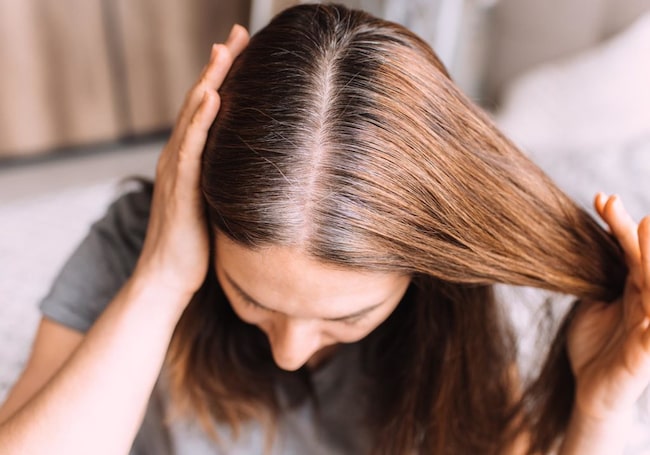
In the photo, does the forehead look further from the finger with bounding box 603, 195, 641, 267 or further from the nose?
the finger with bounding box 603, 195, 641, 267

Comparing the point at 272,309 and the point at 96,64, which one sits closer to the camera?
the point at 272,309

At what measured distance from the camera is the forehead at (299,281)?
0.67 m

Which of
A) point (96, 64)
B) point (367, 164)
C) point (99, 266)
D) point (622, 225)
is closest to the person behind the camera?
point (367, 164)

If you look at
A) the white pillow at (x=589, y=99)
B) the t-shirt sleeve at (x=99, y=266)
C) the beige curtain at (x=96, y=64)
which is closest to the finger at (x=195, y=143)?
the t-shirt sleeve at (x=99, y=266)

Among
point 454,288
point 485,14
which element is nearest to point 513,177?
point 454,288

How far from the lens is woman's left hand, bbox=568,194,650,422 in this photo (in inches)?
28.0

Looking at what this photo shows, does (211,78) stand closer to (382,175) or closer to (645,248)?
(382,175)

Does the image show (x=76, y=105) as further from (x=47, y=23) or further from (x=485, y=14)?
(x=485, y=14)

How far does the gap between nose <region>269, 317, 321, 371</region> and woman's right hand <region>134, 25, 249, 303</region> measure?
0.47 feet

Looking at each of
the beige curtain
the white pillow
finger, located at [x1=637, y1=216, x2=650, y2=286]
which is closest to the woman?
finger, located at [x1=637, y1=216, x2=650, y2=286]

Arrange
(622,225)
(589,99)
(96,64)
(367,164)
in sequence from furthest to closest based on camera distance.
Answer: (96,64) < (589,99) < (622,225) < (367,164)

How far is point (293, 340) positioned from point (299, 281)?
98 mm

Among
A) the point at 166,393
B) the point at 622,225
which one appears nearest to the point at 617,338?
the point at 622,225

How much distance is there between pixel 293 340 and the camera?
74 cm
